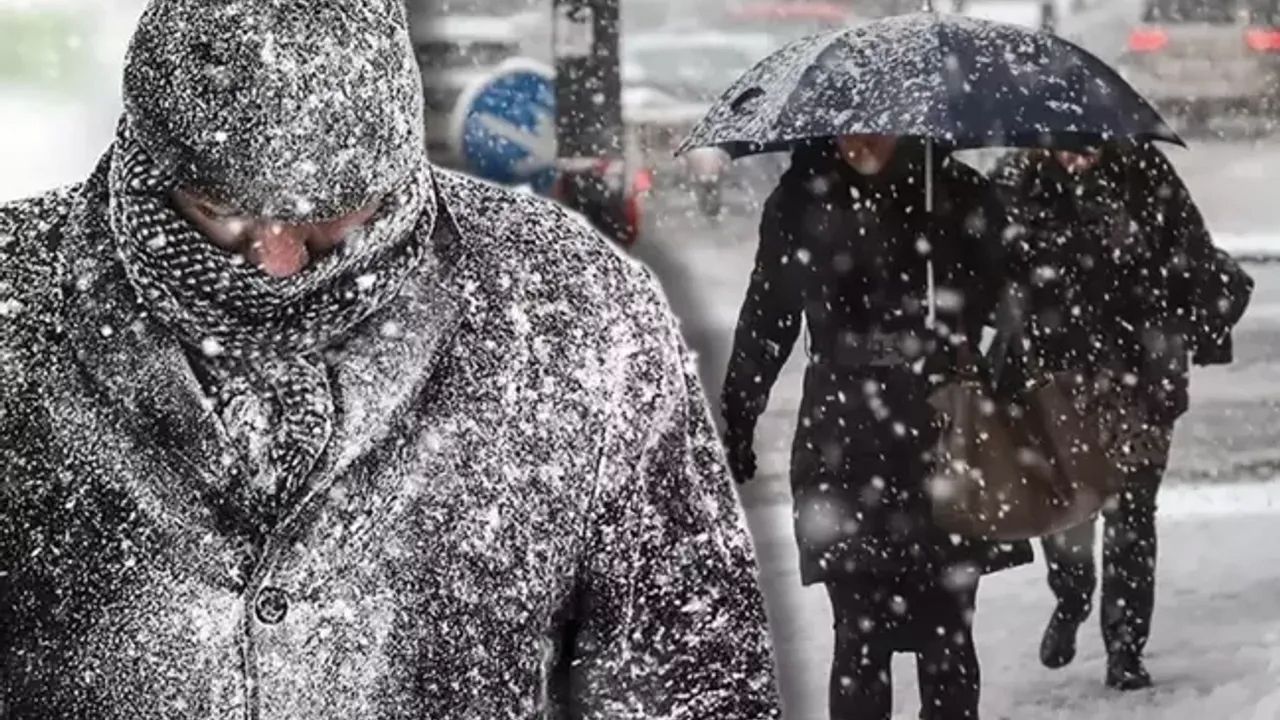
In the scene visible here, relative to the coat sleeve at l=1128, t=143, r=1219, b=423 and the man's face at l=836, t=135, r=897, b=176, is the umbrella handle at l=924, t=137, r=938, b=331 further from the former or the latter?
the coat sleeve at l=1128, t=143, r=1219, b=423

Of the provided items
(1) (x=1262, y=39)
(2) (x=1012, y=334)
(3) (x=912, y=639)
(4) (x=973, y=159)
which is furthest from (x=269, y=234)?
(1) (x=1262, y=39)

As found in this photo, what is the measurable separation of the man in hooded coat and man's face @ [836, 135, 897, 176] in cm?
308

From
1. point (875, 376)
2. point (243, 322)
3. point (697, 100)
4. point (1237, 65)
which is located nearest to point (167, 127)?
point (243, 322)

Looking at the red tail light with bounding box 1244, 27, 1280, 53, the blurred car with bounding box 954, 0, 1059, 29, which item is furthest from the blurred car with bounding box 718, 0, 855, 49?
the red tail light with bounding box 1244, 27, 1280, 53

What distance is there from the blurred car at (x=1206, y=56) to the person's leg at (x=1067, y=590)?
16738 millimetres

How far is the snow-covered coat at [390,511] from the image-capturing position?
165 cm

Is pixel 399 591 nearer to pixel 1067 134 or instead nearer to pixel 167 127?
pixel 167 127

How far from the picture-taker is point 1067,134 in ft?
17.8

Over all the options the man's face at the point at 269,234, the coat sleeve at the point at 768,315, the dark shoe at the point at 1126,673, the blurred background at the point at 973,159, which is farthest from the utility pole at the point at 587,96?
the man's face at the point at 269,234

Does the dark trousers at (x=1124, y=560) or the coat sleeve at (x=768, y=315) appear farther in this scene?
the dark trousers at (x=1124, y=560)

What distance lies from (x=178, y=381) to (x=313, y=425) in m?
0.11

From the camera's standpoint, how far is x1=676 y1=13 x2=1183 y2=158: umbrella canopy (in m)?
4.80

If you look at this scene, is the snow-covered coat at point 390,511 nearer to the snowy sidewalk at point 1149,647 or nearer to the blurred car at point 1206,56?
the snowy sidewalk at point 1149,647

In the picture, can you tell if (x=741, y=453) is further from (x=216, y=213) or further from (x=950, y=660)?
(x=216, y=213)
